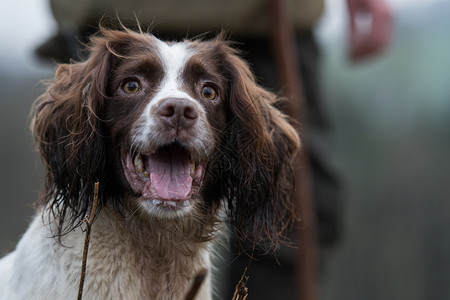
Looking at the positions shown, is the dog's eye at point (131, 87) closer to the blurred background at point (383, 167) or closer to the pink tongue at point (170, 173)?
the pink tongue at point (170, 173)

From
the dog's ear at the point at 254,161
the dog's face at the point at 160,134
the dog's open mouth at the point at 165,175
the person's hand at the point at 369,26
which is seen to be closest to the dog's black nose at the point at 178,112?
the dog's face at the point at 160,134

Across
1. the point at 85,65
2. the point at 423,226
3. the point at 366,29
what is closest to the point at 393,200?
the point at 423,226

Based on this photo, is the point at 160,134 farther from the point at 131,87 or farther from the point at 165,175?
the point at 131,87

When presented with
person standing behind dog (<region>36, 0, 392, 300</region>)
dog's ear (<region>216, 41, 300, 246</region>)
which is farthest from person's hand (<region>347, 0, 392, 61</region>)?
dog's ear (<region>216, 41, 300, 246</region>)

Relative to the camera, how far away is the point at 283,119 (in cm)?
317

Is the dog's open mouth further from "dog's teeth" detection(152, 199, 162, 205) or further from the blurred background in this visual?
the blurred background

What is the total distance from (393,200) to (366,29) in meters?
6.98

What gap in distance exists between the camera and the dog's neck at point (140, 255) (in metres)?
2.50

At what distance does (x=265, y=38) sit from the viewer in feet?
14.5

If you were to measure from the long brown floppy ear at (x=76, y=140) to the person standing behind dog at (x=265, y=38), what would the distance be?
87 cm

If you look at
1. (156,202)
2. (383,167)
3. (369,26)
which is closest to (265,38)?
(369,26)

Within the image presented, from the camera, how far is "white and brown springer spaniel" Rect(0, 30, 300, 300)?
2.47 meters

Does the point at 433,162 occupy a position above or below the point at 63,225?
below

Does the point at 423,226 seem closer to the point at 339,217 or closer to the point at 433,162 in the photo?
the point at 433,162
